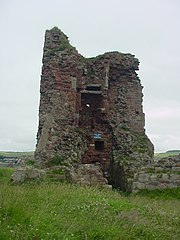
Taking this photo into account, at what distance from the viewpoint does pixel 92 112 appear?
1761 centimetres

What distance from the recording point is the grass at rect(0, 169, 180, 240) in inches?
210

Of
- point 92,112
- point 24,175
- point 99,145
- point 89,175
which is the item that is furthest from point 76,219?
point 92,112

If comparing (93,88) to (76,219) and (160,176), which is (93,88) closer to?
(160,176)

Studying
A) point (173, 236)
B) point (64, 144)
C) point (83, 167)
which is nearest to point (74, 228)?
point (173, 236)

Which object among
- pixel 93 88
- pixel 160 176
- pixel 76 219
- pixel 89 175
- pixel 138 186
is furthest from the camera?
pixel 93 88

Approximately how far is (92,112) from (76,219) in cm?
1166

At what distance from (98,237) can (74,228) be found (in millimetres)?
386

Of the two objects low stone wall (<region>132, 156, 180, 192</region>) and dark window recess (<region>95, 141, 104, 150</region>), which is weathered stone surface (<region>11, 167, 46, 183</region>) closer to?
low stone wall (<region>132, 156, 180, 192</region>)

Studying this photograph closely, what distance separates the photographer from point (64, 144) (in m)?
14.9

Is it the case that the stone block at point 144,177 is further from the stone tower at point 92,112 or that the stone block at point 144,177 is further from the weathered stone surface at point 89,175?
the stone tower at point 92,112

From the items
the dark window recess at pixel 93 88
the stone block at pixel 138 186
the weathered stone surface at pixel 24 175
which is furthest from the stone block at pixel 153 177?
the dark window recess at pixel 93 88

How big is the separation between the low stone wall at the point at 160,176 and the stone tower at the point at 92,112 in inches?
78.9

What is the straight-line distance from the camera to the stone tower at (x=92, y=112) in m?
15.0

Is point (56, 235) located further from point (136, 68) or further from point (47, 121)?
point (136, 68)
